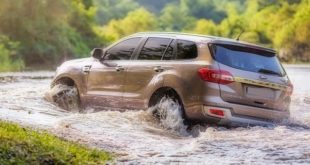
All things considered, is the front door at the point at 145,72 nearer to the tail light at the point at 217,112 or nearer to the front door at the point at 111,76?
the front door at the point at 111,76

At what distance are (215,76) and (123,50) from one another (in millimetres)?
2475

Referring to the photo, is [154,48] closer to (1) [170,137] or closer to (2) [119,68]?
(2) [119,68]

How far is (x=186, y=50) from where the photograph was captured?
10117 millimetres

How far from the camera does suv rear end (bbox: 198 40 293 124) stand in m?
9.43

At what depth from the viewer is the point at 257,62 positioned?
10047 millimetres

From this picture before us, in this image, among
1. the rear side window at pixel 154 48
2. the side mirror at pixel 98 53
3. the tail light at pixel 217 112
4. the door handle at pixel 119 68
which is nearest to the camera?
the tail light at pixel 217 112

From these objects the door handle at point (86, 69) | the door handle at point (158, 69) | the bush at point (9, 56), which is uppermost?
the door handle at point (158, 69)

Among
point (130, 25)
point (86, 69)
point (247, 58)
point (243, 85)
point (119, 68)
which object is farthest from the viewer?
point (130, 25)

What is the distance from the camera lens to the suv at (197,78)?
947cm

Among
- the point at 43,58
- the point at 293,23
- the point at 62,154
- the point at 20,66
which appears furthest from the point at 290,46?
the point at 62,154

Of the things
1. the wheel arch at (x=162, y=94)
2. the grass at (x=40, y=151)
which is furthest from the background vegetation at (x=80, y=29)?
the grass at (x=40, y=151)

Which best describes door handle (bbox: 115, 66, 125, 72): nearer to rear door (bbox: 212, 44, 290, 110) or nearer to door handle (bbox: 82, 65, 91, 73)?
door handle (bbox: 82, 65, 91, 73)

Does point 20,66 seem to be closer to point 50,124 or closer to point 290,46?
point 50,124

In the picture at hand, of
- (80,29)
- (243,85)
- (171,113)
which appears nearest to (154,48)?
(171,113)
